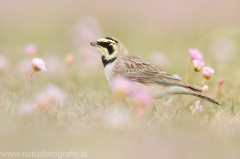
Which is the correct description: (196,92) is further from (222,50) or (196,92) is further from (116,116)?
(222,50)

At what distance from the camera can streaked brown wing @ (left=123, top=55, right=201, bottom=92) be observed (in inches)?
225

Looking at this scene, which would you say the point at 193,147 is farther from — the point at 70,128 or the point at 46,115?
the point at 46,115

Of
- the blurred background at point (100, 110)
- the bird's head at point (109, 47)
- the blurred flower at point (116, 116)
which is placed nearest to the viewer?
the blurred background at point (100, 110)

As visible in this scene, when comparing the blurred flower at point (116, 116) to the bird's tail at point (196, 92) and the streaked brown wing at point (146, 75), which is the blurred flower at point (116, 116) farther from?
the bird's tail at point (196, 92)

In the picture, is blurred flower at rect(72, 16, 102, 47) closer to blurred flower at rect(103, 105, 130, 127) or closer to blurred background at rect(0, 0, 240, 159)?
blurred background at rect(0, 0, 240, 159)

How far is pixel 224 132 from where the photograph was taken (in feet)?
14.6

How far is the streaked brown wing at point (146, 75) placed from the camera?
572 centimetres

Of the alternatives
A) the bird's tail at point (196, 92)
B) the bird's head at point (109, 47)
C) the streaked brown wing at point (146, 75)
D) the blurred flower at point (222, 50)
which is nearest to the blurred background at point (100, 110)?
the blurred flower at point (222, 50)

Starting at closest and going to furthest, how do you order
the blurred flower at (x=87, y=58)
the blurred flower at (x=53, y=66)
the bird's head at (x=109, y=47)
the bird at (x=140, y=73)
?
1. the bird at (x=140, y=73)
2. the bird's head at (x=109, y=47)
3. the blurred flower at (x=87, y=58)
4. the blurred flower at (x=53, y=66)

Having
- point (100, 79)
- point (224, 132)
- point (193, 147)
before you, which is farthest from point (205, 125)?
point (100, 79)

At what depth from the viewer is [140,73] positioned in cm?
591

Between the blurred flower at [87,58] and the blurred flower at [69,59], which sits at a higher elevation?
the blurred flower at [87,58]

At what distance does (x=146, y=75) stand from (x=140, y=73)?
3.3 inches

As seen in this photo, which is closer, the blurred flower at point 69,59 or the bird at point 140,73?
the bird at point 140,73
